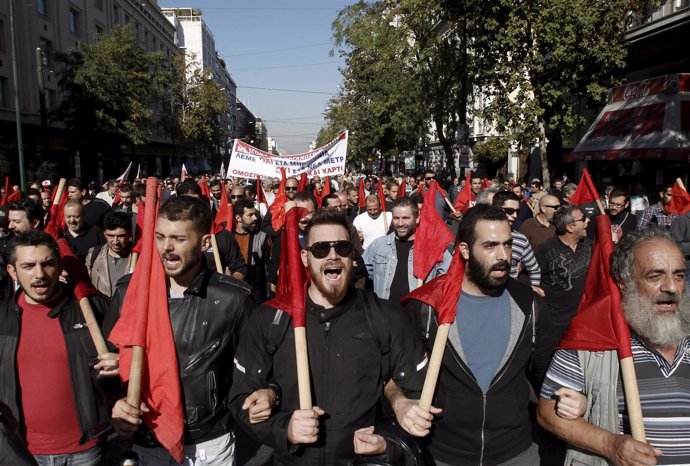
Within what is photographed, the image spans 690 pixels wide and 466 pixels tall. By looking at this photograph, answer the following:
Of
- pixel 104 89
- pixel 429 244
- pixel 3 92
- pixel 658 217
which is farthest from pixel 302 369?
pixel 3 92

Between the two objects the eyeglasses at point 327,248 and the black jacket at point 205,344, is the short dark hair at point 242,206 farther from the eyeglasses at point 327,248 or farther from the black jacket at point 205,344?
the eyeglasses at point 327,248

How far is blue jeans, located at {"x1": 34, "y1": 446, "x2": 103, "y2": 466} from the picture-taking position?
2.99 metres

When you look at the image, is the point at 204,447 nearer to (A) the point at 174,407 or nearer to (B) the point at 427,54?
(A) the point at 174,407

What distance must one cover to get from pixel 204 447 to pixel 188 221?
1.08 metres

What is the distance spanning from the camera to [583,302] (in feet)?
8.46

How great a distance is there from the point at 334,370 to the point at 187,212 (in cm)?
107

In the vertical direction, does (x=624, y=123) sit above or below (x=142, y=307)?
above

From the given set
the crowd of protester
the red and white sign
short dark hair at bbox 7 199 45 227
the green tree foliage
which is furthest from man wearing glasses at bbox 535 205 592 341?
the green tree foliage

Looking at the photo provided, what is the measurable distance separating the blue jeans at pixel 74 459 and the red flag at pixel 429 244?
2586 millimetres

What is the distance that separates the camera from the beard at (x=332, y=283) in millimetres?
2531

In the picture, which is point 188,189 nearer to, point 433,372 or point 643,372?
point 433,372

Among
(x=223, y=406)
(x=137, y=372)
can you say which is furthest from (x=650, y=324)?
(x=137, y=372)

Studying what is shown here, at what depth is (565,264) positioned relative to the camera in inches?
209

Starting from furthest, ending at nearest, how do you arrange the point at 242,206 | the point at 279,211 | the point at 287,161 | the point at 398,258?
the point at 287,161
the point at 279,211
the point at 242,206
the point at 398,258
